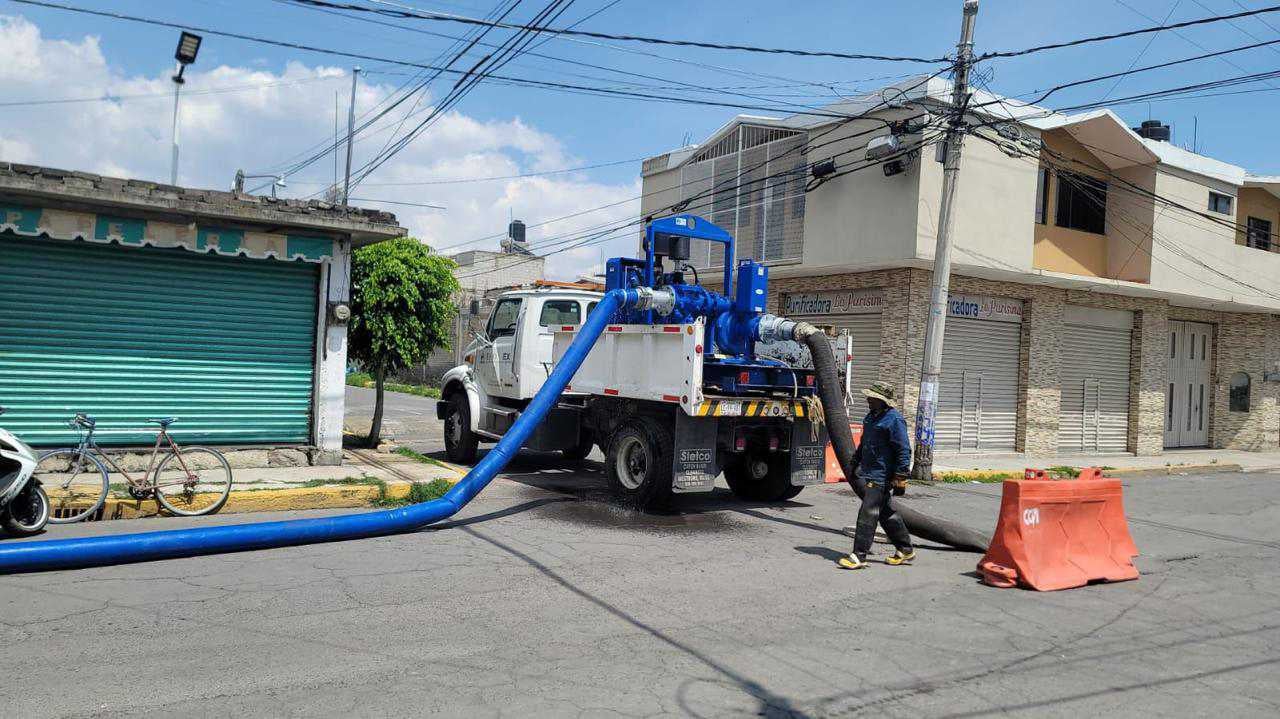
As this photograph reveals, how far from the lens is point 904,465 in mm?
7848

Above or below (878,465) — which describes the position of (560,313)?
above

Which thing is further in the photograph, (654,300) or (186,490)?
(654,300)

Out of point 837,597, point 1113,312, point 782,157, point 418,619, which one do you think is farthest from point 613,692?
point 1113,312

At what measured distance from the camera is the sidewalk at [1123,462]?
17219 mm

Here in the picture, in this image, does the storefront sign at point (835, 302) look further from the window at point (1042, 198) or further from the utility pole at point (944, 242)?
the window at point (1042, 198)

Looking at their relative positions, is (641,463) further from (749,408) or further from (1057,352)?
(1057,352)

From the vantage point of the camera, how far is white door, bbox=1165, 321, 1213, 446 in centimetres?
2448

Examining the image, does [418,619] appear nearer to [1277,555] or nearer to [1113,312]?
[1277,555]

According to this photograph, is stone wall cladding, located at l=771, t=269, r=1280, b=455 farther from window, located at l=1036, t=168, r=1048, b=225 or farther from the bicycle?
the bicycle

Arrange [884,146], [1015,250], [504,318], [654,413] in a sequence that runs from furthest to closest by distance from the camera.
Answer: [1015,250], [884,146], [504,318], [654,413]

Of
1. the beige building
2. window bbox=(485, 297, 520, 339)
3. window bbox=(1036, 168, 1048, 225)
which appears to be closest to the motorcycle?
window bbox=(485, 297, 520, 339)

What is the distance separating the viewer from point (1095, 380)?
21766 millimetres

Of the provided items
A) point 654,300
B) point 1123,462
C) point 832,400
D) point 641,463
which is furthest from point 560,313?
point 1123,462

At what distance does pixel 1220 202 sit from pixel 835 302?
36.1ft
